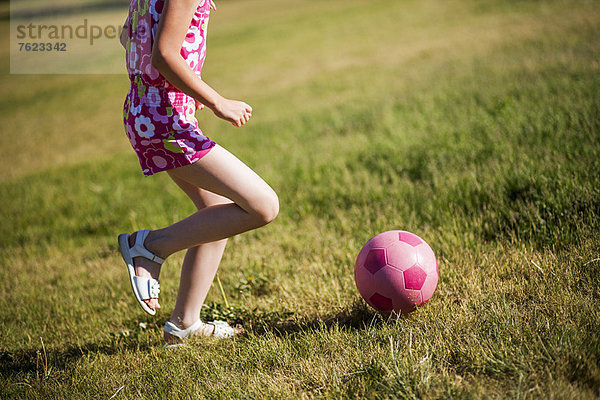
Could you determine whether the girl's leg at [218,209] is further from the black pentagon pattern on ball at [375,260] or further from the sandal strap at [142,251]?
the black pentagon pattern on ball at [375,260]

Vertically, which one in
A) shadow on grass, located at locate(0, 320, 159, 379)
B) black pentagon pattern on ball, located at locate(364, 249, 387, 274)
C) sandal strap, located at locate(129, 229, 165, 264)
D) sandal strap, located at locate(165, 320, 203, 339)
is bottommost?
shadow on grass, located at locate(0, 320, 159, 379)

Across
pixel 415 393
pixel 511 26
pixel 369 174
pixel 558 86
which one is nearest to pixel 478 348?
pixel 415 393

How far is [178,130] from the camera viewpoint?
2.86 m

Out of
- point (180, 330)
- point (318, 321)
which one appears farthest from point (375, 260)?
point (180, 330)

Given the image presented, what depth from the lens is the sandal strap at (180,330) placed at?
3.39m

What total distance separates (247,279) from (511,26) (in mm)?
13904

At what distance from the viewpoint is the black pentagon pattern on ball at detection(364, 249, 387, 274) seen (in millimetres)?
3170

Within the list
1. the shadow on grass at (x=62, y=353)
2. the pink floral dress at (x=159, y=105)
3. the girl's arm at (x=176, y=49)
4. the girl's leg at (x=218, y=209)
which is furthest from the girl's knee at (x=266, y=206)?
the shadow on grass at (x=62, y=353)

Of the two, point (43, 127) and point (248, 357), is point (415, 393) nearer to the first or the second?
point (248, 357)

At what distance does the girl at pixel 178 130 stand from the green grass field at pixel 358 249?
75 cm

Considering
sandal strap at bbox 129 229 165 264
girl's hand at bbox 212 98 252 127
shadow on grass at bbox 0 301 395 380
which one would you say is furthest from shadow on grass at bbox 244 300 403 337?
girl's hand at bbox 212 98 252 127

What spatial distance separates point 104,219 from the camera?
6.55m

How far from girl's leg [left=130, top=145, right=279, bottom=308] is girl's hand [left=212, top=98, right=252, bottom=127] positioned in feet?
0.84

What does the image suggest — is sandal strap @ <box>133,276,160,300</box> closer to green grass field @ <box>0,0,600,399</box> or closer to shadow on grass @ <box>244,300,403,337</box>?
green grass field @ <box>0,0,600,399</box>
